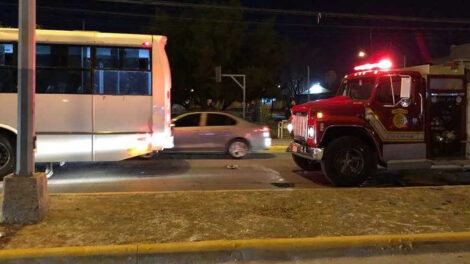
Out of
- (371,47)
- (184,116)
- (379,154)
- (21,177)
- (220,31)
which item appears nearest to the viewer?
(21,177)

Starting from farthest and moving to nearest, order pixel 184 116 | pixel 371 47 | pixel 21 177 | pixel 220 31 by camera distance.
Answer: pixel 371 47 < pixel 220 31 < pixel 184 116 < pixel 21 177

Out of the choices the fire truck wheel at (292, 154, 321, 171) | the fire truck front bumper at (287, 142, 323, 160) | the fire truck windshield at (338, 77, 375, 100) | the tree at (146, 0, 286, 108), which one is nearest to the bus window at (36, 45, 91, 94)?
the fire truck front bumper at (287, 142, 323, 160)

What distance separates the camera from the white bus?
1078cm

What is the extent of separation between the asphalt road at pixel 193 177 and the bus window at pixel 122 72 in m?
1.92

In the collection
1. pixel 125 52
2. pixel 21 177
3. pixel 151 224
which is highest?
pixel 125 52

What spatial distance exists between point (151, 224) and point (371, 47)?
31946mm

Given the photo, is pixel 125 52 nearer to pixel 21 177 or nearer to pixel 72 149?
pixel 72 149

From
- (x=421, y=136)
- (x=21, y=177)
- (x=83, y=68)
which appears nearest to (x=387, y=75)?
(x=421, y=136)

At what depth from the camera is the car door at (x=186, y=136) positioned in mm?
15273

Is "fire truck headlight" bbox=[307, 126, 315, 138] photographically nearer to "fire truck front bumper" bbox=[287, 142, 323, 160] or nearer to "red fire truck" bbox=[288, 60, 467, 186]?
"red fire truck" bbox=[288, 60, 467, 186]

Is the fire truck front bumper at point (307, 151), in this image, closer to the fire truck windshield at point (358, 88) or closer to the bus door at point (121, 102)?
the fire truck windshield at point (358, 88)

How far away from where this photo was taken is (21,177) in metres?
6.67

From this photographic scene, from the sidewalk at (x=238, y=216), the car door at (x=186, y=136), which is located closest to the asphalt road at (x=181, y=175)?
the car door at (x=186, y=136)

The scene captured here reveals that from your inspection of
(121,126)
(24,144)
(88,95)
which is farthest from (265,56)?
(24,144)
